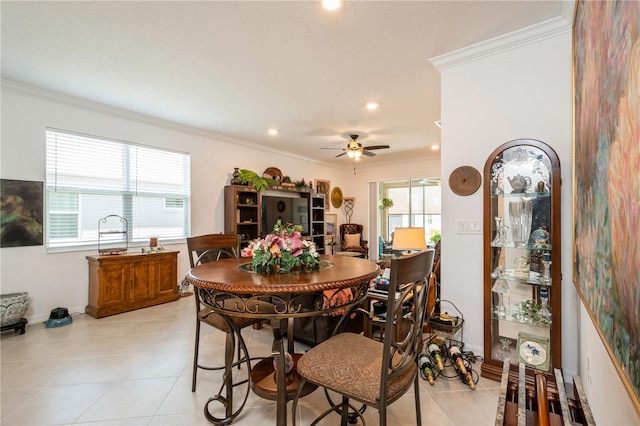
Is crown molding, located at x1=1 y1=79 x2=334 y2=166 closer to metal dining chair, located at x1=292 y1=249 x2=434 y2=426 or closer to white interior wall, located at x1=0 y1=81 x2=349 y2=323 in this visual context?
white interior wall, located at x1=0 y1=81 x2=349 y2=323

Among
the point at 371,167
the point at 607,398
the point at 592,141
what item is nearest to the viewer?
the point at 592,141

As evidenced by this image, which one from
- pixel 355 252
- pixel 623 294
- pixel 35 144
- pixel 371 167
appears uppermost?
pixel 371 167

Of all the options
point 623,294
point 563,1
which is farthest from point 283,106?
point 623,294

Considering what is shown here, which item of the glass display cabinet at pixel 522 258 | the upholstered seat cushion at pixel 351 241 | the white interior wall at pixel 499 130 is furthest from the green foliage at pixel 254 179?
the glass display cabinet at pixel 522 258

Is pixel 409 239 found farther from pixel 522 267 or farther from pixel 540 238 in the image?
pixel 540 238

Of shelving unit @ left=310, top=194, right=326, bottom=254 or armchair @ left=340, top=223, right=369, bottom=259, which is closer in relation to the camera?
shelving unit @ left=310, top=194, right=326, bottom=254

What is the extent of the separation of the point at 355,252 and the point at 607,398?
6.17 meters

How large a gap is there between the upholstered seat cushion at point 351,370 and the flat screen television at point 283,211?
4.02 meters

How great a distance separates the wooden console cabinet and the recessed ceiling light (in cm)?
364

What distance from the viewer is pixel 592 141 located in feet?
3.47

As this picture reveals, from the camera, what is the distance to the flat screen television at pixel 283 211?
5844 mm

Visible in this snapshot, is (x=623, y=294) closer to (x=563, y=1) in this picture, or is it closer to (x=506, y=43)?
(x=563, y=1)

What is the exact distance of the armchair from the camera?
746cm

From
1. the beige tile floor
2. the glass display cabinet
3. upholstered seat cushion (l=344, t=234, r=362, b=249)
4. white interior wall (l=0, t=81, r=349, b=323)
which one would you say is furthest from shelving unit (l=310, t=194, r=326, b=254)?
the glass display cabinet
